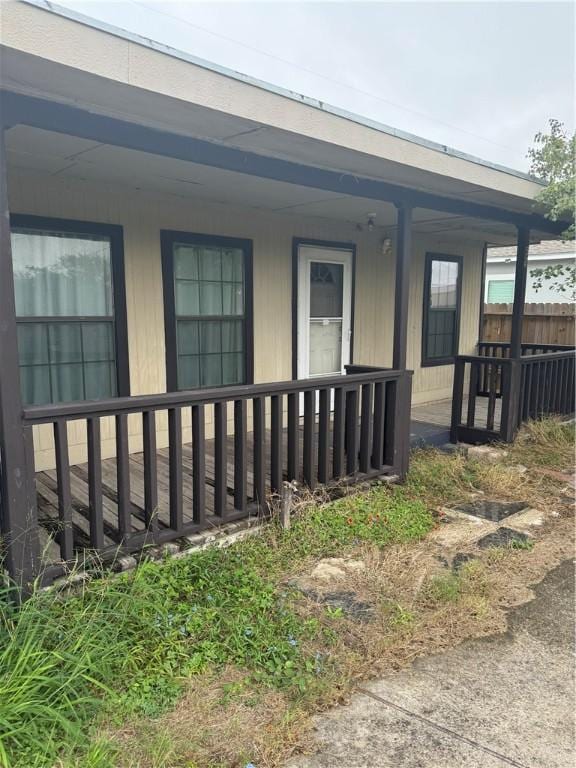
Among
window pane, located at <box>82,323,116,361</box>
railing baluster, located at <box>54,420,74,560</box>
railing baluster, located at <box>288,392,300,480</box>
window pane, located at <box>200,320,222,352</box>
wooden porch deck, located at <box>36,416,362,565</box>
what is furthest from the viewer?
window pane, located at <box>200,320,222,352</box>

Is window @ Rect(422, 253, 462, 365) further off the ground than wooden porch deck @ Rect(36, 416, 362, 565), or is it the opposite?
window @ Rect(422, 253, 462, 365)

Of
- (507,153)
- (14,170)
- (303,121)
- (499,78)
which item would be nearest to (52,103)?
(303,121)

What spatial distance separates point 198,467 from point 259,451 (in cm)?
51

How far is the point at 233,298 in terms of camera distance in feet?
17.1

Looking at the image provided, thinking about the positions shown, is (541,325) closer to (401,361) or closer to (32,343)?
(401,361)

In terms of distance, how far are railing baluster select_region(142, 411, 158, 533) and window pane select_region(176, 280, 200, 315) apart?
6.81 ft

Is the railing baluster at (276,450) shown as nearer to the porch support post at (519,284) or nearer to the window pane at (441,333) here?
the porch support post at (519,284)

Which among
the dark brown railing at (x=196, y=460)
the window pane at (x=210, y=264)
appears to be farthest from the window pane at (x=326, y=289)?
the dark brown railing at (x=196, y=460)

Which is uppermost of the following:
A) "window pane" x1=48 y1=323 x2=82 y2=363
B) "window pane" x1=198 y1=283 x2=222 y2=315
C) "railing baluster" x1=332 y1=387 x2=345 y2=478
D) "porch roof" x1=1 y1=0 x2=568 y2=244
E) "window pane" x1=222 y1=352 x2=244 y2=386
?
"porch roof" x1=1 y1=0 x2=568 y2=244

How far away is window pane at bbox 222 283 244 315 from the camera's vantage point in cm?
513

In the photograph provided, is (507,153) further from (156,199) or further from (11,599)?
(11,599)

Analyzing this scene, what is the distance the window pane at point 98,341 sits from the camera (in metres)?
4.30

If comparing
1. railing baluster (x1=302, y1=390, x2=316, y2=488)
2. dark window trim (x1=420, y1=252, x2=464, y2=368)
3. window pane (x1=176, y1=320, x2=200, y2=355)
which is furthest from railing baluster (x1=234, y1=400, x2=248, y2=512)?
dark window trim (x1=420, y1=252, x2=464, y2=368)

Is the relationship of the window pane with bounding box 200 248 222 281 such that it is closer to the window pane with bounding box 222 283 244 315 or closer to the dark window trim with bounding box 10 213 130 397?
the window pane with bounding box 222 283 244 315
